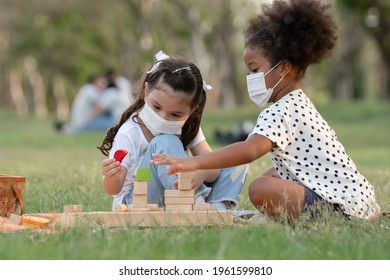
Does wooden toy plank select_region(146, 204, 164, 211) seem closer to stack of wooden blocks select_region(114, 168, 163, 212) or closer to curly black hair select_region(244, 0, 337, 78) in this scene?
stack of wooden blocks select_region(114, 168, 163, 212)

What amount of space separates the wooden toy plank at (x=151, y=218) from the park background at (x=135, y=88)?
0.18 m

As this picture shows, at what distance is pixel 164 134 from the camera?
6.08 m

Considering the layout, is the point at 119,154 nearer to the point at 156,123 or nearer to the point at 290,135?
the point at 156,123

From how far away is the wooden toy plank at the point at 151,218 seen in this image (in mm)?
5324

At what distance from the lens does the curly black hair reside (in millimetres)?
5758

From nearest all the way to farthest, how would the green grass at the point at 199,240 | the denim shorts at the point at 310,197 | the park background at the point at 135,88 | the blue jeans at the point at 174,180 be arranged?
the green grass at the point at 199,240
the park background at the point at 135,88
the denim shorts at the point at 310,197
the blue jeans at the point at 174,180

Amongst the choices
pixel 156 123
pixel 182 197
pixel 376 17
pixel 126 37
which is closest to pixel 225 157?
pixel 182 197

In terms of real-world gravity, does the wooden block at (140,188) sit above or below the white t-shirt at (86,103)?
below

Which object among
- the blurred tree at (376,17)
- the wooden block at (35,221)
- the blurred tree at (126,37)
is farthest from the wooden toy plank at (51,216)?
the blurred tree at (126,37)

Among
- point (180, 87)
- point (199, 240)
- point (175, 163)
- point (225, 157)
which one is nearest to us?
point (199, 240)

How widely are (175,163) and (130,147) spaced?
3.43ft

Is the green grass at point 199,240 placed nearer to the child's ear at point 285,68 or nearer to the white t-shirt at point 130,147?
the white t-shirt at point 130,147

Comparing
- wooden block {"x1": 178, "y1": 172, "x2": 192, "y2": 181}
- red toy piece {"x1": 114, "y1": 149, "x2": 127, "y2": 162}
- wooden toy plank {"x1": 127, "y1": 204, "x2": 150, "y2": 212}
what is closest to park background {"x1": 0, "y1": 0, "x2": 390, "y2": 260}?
wooden toy plank {"x1": 127, "y1": 204, "x2": 150, "y2": 212}

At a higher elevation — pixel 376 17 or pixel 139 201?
pixel 376 17
